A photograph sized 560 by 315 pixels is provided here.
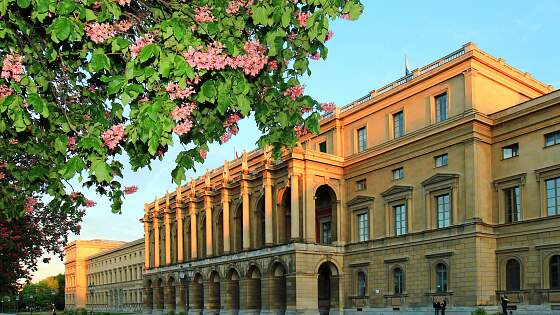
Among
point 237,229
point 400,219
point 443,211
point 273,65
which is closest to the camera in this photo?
point 273,65

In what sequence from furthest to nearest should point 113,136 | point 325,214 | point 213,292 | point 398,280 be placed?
point 213,292 < point 325,214 < point 398,280 < point 113,136

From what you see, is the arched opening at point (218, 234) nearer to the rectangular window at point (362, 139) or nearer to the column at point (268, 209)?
the column at point (268, 209)

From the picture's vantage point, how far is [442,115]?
156 ft

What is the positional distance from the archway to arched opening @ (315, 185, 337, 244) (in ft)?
56.1

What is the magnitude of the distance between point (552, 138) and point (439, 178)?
343 inches

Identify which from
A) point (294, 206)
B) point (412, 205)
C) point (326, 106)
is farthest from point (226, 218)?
point (326, 106)

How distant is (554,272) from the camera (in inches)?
1553

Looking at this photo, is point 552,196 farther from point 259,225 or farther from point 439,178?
point 259,225

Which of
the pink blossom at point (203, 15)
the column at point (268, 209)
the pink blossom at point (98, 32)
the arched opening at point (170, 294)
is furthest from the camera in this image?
the arched opening at point (170, 294)

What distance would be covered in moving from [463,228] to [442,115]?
889 centimetres

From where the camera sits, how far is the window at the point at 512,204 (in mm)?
42531

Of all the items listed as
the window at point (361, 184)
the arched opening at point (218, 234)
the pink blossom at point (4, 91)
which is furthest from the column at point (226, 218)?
the pink blossom at point (4, 91)

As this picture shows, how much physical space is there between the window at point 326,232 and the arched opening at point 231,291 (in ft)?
42.0

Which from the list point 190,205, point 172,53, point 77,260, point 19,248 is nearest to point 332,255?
point 190,205
